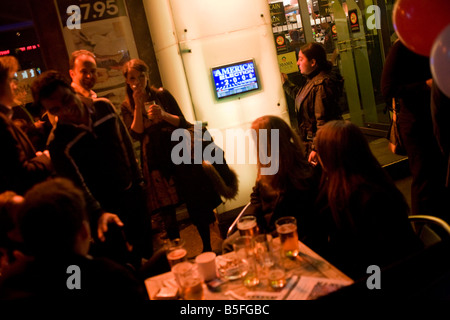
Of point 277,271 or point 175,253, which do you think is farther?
point 175,253

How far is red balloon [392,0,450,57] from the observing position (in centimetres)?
194

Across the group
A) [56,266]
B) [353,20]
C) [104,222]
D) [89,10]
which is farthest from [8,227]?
[353,20]

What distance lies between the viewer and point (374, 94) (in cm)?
684

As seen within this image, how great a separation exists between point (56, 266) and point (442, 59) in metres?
1.75

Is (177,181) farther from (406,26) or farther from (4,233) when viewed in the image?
(406,26)

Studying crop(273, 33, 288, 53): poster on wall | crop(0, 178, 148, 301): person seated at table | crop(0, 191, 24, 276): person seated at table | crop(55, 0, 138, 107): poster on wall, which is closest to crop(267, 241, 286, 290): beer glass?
crop(0, 178, 148, 301): person seated at table

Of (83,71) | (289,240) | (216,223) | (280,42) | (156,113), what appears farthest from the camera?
(280,42)

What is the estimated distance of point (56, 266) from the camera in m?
1.30

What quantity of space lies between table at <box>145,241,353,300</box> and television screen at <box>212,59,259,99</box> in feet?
7.83

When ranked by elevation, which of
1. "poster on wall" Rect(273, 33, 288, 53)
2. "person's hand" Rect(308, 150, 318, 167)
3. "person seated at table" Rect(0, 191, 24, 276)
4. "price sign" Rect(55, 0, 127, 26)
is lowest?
"person's hand" Rect(308, 150, 318, 167)

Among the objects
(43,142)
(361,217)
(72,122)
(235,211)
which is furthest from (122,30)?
(361,217)

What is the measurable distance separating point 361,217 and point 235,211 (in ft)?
7.75

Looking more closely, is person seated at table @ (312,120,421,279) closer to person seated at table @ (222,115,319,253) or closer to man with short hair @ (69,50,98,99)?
person seated at table @ (222,115,319,253)

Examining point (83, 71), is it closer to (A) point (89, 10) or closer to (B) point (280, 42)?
(A) point (89, 10)
